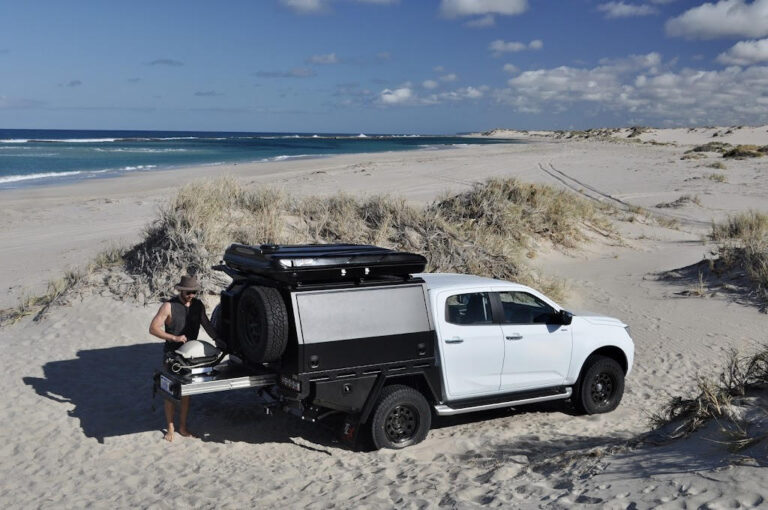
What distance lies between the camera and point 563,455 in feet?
21.1

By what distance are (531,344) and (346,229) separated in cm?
697

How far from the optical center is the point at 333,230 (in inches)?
579

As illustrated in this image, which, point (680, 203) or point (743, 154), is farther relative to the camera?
point (743, 154)

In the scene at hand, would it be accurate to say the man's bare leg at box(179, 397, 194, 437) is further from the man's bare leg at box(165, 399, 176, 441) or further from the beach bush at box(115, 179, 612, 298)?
the beach bush at box(115, 179, 612, 298)

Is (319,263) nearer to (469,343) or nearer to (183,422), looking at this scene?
(469,343)

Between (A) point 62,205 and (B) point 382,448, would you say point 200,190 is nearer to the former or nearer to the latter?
(B) point 382,448

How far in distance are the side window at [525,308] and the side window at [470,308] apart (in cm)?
25

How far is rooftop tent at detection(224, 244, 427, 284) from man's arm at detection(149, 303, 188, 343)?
0.78m

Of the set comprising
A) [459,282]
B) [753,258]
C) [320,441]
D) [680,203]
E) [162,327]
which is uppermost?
[459,282]

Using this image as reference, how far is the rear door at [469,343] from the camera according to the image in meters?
7.79

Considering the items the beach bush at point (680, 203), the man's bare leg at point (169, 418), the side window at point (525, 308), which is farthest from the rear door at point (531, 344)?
the beach bush at point (680, 203)

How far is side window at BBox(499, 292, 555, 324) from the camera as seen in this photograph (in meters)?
8.39

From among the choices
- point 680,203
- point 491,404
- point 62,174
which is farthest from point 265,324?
point 62,174

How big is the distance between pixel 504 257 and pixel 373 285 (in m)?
8.04
